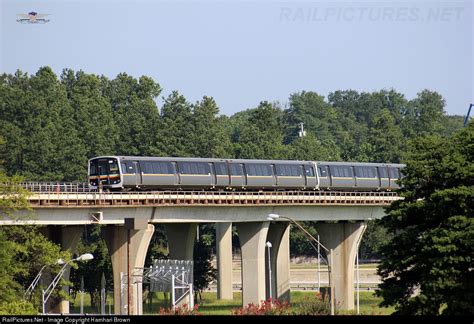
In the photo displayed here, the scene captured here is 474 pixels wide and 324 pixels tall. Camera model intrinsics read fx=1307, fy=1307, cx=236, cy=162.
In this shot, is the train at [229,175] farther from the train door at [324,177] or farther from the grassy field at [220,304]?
the grassy field at [220,304]

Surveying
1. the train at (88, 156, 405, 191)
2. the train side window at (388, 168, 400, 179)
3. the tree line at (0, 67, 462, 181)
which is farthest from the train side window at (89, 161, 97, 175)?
the tree line at (0, 67, 462, 181)

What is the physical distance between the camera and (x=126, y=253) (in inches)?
3590

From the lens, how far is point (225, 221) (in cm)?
10044

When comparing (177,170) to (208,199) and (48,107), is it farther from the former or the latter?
(48,107)

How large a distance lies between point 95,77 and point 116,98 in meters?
5.19

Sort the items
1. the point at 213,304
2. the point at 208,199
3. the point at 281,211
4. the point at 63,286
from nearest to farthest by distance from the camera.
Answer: the point at 63,286
the point at 208,199
the point at 281,211
the point at 213,304

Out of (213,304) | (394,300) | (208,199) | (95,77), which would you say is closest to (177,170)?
(208,199)

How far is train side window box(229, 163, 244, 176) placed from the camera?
338 ft

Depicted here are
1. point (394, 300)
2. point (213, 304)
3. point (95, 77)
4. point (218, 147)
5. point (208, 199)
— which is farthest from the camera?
point (95, 77)

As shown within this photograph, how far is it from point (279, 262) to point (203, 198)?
67.5ft

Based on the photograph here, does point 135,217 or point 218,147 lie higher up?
point 218,147

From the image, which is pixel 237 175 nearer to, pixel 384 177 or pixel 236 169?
pixel 236 169

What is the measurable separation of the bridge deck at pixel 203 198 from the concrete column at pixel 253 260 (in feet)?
9.22

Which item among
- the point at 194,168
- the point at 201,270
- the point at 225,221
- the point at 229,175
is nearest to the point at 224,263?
the point at 201,270
